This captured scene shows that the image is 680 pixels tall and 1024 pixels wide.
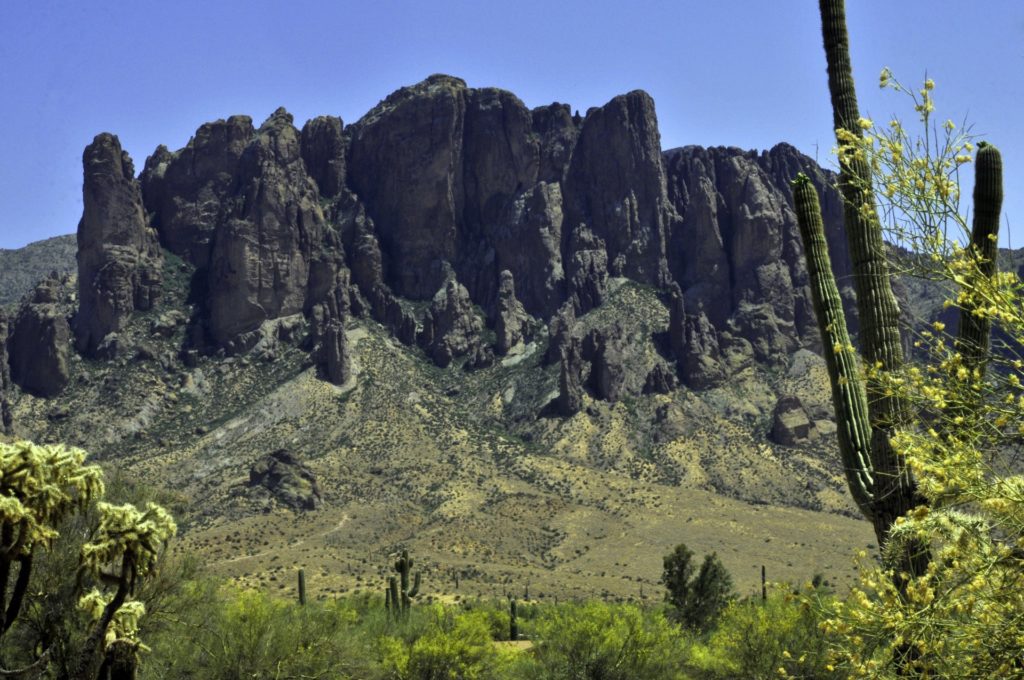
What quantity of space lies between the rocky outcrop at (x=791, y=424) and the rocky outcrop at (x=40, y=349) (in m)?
72.1

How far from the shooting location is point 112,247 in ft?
449

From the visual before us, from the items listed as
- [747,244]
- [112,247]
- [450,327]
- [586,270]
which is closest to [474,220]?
[586,270]

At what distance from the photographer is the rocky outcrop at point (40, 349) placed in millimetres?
123062

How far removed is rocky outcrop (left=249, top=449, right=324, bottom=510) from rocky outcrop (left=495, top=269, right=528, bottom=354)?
41320 millimetres

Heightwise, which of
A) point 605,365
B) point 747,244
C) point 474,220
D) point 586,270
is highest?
point 474,220

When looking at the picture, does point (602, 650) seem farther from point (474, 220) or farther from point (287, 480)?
point (474, 220)

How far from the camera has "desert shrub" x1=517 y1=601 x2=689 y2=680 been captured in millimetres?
33156

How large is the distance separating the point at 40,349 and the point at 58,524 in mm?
117870

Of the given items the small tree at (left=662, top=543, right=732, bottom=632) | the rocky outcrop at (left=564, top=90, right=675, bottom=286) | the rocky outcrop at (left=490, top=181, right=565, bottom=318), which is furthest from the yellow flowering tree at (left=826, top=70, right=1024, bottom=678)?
the rocky outcrop at (left=564, top=90, right=675, bottom=286)

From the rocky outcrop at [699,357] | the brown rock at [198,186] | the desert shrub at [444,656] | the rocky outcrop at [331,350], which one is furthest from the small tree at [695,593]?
the brown rock at [198,186]

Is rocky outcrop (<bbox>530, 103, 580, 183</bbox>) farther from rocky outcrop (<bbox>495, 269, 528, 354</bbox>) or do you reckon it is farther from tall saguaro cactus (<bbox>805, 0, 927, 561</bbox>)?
tall saguaro cactus (<bbox>805, 0, 927, 561</bbox>)

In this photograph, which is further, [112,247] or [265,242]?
[265,242]

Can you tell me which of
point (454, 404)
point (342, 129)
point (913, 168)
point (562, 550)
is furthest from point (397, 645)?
point (342, 129)

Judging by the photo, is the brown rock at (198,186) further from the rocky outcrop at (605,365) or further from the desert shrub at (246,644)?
the desert shrub at (246,644)
